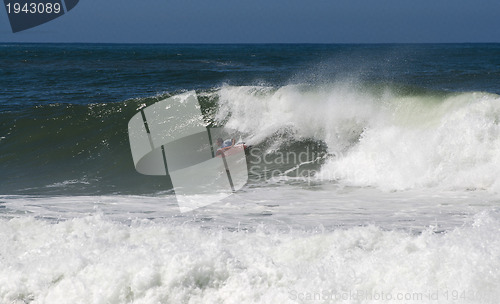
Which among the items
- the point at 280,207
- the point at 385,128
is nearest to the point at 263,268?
the point at 280,207

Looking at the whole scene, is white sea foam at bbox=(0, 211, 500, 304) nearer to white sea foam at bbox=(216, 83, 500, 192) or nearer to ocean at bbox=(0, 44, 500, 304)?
ocean at bbox=(0, 44, 500, 304)

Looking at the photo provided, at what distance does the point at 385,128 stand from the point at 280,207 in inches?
172

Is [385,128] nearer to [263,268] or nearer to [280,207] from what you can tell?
[280,207]

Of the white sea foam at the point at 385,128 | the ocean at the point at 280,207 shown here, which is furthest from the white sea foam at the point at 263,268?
the white sea foam at the point at 385,128

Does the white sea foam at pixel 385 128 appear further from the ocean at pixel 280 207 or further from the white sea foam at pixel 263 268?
the white sea foam at pixel 263 268

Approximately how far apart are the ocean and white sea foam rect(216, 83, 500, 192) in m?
0.04

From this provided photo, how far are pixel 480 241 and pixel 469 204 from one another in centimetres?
278

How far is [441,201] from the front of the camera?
26.7 feet

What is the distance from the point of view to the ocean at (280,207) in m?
5.07

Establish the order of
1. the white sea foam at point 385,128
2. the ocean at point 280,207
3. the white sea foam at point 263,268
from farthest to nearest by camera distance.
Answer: the white sea foam at point 385,128
the ocean at point 280,207
the white sea foam at point 263,268

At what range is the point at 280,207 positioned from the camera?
8172 millimetres

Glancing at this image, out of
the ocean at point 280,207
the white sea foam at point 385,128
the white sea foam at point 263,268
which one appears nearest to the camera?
the white sea foam at point 263,268

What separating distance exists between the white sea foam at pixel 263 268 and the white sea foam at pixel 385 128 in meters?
3.50

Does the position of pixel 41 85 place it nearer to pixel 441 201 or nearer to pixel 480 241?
pixel 441 201
